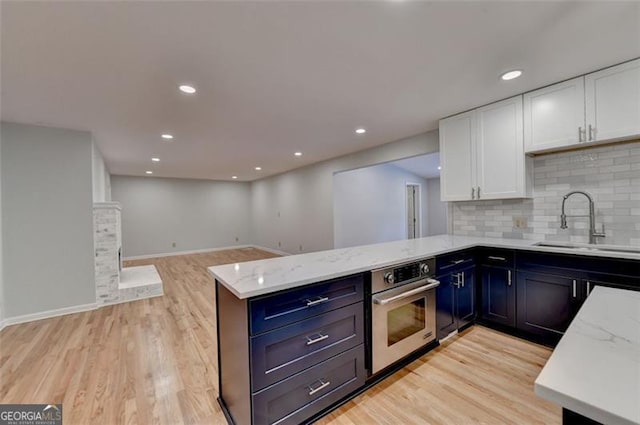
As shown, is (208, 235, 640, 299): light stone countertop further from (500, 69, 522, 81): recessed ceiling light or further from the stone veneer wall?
the stone veneer wall

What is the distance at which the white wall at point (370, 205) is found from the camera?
20.0ft

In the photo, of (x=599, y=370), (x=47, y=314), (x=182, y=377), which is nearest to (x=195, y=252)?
(x=47, y=314)

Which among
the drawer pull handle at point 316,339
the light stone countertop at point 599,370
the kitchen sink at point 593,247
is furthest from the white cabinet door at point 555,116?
the drawer pull handle at point 316,339

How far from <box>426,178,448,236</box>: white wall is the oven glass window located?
7152 millimetres

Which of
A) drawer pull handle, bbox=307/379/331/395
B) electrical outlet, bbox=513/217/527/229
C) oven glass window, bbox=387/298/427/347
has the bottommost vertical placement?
drawer pull handle, bbox=307/379/331/395

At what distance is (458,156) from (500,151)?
1.48 feet

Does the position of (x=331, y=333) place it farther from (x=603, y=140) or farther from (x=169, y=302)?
(x=169, y=302)

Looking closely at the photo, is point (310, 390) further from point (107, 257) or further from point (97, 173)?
point (97, 173)

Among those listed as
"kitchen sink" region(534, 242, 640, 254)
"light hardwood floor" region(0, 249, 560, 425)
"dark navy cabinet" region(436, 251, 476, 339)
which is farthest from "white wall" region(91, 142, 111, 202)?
"kitchen sink" region(534, 242, 640, 254)

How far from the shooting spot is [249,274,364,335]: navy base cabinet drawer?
139cm

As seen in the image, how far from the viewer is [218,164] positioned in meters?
6.30

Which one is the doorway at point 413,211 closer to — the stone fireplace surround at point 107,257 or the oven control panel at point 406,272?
the oven control panel at point 406,272

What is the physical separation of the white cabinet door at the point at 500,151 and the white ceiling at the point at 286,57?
0.61ft

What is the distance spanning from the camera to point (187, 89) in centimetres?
251
